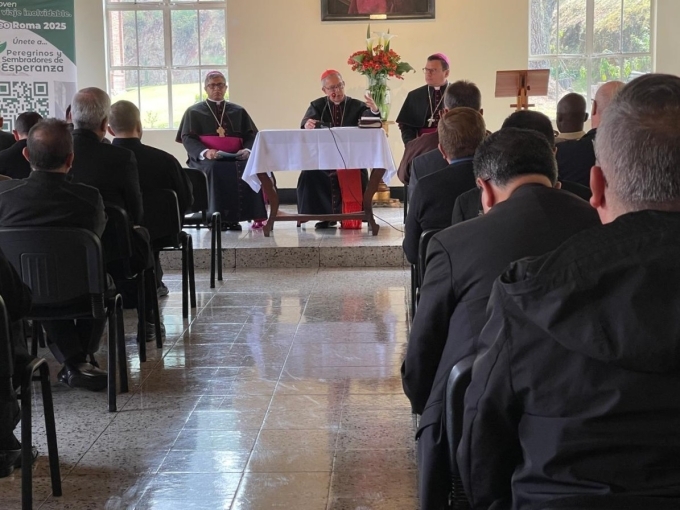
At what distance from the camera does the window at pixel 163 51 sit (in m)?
10.6

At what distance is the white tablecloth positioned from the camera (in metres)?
7.69

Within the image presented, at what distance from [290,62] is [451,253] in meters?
8.53

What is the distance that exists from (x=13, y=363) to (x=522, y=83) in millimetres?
5722

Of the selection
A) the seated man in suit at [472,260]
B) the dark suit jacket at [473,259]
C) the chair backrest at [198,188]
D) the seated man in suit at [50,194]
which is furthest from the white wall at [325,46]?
the dark suit jacket at [473,259]

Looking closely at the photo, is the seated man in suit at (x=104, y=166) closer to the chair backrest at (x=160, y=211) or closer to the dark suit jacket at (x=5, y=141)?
the chair backrest at (x=160, y=211)

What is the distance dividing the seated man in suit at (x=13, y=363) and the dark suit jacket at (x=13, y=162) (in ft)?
7.37

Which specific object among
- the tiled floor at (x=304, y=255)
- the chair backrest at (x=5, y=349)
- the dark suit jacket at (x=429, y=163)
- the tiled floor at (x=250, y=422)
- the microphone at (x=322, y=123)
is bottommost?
the tiled floor at (x=250, y=422)

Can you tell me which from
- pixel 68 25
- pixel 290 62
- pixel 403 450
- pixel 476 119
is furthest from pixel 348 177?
pixel 403 450

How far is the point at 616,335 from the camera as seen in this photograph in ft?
3.94

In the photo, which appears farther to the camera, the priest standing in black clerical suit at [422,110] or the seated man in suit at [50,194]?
the priest standing in black clerical suit at [422,110]

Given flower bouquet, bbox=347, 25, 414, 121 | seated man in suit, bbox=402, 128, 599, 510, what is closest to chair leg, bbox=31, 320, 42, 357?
seated man in suit, bbox=402, 128, 599, 510

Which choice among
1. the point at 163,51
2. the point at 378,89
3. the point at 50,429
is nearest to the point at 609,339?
the point at 50,429

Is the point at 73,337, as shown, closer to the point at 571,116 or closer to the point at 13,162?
the point at 13,162

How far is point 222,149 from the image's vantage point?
8523 millimetres
